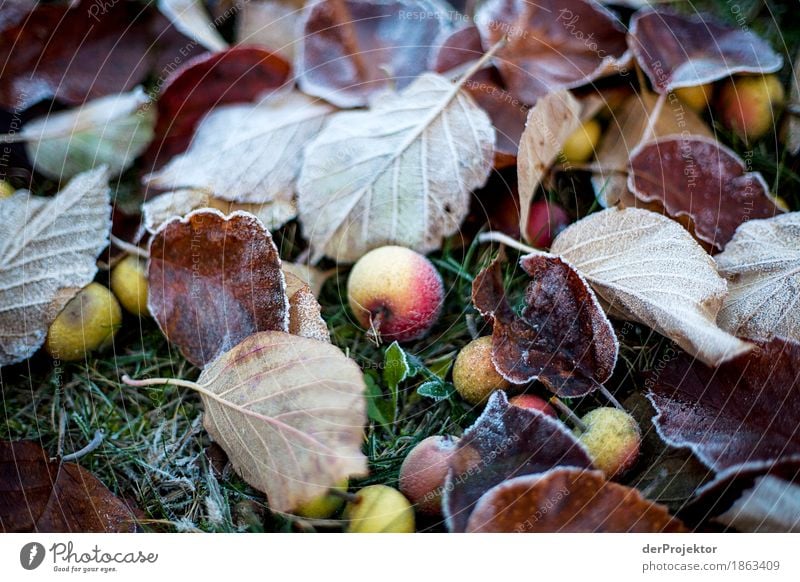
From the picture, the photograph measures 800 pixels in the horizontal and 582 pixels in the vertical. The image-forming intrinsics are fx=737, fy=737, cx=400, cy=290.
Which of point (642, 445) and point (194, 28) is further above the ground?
point (194, 28)

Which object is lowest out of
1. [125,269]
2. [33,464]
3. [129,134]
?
[33,464]

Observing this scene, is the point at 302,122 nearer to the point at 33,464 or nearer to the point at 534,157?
the point at 534,157

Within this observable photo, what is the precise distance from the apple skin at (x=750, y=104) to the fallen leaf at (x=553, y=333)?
0.88ft

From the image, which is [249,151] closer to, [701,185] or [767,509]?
[701,185]

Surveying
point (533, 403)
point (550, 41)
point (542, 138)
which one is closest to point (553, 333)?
point (533, 403)

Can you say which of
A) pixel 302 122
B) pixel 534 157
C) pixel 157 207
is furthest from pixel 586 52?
pixel 157 207

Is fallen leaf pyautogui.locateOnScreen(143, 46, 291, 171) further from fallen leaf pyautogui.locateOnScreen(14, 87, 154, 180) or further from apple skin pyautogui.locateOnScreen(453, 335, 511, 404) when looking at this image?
apple skin pyautogui.locateOnScreen(453, 335, 511, 404)

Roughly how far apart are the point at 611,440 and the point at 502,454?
0.26ft

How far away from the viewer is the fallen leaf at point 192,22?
689 millimetres

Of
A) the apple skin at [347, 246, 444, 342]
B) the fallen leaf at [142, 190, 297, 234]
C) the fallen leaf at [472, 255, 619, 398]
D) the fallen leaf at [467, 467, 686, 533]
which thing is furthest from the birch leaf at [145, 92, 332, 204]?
the fallen leaf at [467, 467, 686, 533]

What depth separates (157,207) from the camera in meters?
0.64

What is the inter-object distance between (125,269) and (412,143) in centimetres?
27

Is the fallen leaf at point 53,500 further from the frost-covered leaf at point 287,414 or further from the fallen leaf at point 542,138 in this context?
the fallen leaf at point 542,138

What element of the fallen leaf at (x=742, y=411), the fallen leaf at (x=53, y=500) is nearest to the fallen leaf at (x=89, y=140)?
the fallen leaf at (x=53, y=500)
